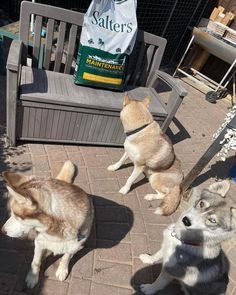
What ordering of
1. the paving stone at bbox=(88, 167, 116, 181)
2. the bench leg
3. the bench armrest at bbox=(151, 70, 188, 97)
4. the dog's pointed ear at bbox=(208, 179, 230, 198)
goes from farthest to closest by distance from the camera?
the bench armrest at bbox=(151, 70, 188, 97) → the paving stone at bbox=(88, 167, 116, 181) → the bench leg → the dog's pointed ear at bbox=(208, 179, 230, 198)

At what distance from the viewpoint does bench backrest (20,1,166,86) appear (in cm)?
392

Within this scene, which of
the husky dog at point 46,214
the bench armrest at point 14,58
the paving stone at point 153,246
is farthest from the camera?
the paving stone at point 153,246

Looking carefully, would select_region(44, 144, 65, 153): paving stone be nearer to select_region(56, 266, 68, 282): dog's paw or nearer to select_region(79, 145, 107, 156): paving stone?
select_region(79, 145, 107, 156): paving stone

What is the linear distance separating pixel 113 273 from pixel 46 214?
4.83 feet

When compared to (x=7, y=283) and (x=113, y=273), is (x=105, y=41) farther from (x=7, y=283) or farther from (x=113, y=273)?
(x=7, y=283)

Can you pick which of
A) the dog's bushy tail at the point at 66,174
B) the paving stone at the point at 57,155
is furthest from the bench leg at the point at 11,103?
the dog's bushy tail at the point at 66,174

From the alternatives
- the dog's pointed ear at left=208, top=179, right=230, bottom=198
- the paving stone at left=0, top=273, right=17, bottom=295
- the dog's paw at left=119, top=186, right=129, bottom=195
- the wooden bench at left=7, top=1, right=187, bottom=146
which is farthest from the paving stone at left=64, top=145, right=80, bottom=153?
the dog's pointed ear at left=208, top=179, right=230, bottom=198

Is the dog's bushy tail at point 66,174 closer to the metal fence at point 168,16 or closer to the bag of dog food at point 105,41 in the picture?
the bag of dog food at point 105,41

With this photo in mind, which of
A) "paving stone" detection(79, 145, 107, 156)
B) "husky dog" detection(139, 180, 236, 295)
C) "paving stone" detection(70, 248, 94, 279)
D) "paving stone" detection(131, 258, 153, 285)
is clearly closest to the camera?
"husky dog" detection(139, 180, 236, 295)

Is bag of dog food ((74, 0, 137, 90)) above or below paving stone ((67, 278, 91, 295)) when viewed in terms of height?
above

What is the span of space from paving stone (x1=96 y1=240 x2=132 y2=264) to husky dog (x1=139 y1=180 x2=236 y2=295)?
583 millimetres

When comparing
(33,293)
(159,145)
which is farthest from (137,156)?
(33,293)

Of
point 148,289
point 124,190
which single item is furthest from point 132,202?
point 148,289

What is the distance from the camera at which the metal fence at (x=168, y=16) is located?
6547 mm
